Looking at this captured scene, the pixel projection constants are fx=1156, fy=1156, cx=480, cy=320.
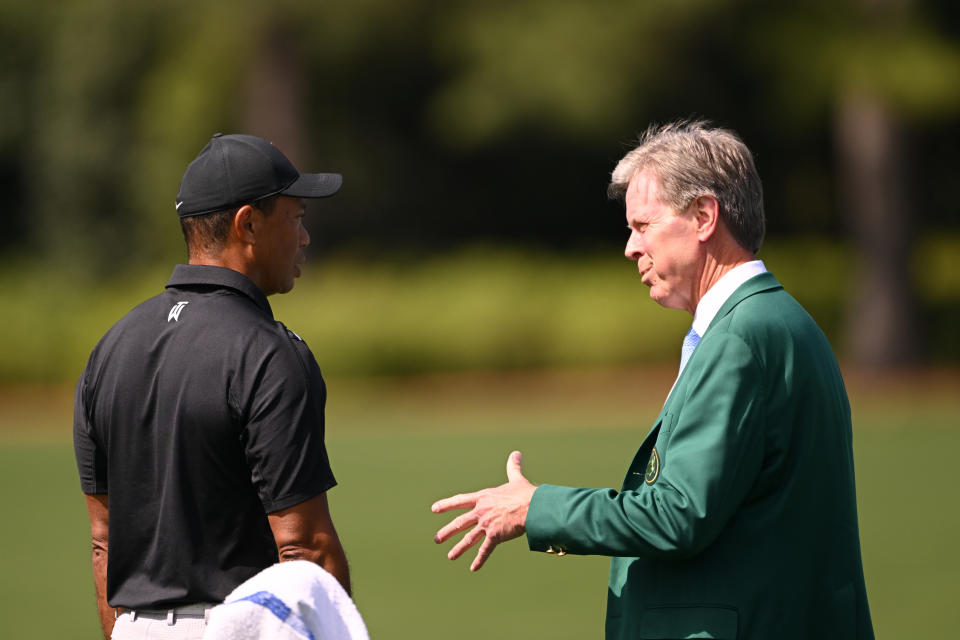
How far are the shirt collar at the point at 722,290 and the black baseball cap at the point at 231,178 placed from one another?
3.49ft

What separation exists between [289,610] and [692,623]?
1.02m

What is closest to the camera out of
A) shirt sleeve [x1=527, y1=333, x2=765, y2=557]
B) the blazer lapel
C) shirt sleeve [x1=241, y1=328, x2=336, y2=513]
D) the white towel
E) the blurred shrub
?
the white towel

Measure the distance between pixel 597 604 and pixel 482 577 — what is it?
4.00 feet

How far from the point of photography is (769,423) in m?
2.74

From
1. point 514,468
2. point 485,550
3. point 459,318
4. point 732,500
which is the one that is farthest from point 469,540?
point 459,318

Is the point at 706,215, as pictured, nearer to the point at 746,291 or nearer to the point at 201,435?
the point at 746,291

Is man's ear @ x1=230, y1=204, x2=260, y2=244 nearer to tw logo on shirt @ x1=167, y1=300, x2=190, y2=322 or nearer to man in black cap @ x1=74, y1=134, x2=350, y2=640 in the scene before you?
man in black cap @ x1=74, y1=134, x2=350, y2=640

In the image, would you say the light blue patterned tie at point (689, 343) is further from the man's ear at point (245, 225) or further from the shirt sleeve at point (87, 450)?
the shirt sleeve at point (87, 450)

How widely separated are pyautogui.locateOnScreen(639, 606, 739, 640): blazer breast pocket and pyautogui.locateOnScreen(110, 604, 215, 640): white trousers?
3.63 ft

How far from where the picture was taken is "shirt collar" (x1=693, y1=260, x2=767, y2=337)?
2988mm

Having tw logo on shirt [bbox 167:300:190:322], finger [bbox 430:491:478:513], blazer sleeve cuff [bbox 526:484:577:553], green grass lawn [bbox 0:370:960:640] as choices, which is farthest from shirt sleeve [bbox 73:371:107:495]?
green grass lawn [bbox 0:370:960:640]

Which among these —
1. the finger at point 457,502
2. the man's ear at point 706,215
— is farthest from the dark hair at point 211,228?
the man's ear at point 706,215

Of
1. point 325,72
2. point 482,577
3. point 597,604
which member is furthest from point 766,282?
point 325,72

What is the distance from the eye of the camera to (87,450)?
3172 mm
